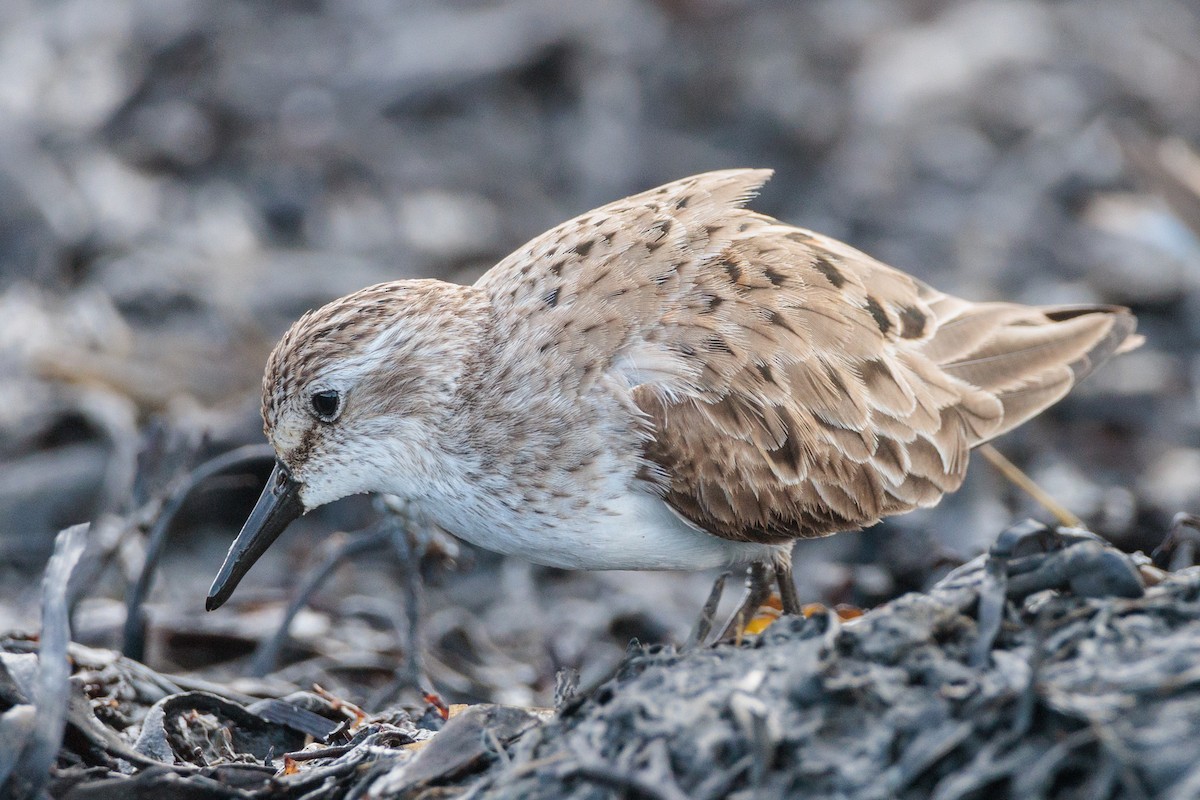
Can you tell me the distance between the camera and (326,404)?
3.58 m

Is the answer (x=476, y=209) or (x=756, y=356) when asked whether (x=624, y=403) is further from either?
(x=476, y=209)

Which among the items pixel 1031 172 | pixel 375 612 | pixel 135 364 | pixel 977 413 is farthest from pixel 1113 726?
pixel 1031 172

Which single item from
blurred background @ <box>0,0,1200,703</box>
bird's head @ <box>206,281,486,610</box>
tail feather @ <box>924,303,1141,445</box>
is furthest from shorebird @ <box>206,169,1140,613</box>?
blurred background @ <box>0,0,1200,703</box>

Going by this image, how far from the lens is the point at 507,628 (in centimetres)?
504

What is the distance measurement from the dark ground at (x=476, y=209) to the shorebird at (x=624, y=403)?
24.8 inches

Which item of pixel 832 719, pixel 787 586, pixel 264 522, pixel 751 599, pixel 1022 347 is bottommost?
pixel 751 599

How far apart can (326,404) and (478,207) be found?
3.69 meters

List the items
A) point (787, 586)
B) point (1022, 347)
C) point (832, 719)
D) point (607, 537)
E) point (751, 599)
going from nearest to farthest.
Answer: point (832, 719) → point (607, 537) → point (787, 586) → point (751, 599) → point (1022, 347)

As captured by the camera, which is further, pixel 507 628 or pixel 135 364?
pixel 135 364


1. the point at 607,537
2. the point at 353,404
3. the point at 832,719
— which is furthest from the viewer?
the point at 353,404

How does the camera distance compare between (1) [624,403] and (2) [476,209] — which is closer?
(1) [624,403]

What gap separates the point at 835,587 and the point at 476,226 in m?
3.17

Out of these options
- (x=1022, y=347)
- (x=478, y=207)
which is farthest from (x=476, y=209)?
(x=1022, y=347)

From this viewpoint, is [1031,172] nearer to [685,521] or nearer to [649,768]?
[685,521]
